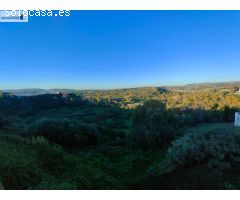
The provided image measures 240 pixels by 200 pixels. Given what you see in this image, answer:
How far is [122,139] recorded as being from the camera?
298 inches

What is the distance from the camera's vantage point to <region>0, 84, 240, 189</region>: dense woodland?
16.7 feet

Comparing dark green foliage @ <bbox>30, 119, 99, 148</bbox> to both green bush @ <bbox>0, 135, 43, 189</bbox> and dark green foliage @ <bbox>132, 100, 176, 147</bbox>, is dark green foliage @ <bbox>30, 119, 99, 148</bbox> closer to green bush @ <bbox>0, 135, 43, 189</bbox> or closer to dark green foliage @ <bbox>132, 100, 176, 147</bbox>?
dark green foliage @ <bbox>132, 100, 176, 147</bbox>

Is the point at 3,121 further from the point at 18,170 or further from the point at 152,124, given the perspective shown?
the point at 152,124

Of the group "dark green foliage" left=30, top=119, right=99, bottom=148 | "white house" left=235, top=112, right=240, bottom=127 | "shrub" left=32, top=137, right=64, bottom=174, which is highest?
"white house" left=235, top=112, right=240, bottom=127

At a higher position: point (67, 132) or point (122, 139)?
point (67, 132)

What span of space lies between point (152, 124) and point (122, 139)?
93 centimetres

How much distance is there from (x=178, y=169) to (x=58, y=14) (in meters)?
3.85

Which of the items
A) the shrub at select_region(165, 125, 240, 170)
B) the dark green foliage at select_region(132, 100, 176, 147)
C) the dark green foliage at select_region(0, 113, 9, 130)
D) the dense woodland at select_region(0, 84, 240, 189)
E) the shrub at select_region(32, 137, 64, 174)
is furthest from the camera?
the dark green foliage at select_region(0, 113, 9, 130)

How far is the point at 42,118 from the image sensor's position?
723 cm

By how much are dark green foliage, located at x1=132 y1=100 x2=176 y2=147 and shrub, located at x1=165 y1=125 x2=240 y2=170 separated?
122 centimetres

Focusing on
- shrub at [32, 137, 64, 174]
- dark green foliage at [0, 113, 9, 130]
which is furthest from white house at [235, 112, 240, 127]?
dark green foliage at [0, 113, 9, 130]

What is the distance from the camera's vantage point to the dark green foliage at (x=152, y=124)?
753 cm

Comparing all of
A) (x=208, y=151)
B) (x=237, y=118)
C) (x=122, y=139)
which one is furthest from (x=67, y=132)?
(x=237, y=118)
